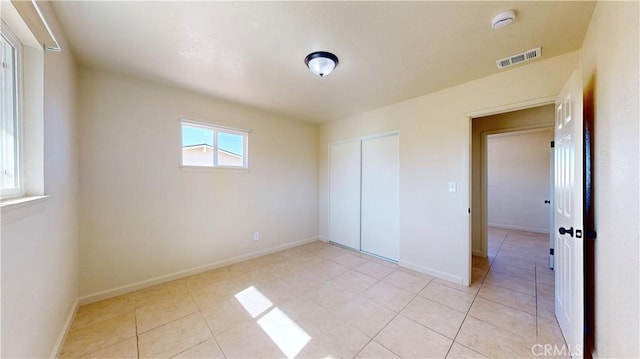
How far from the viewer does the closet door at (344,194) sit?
402 cm

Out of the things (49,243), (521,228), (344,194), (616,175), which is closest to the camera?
(616,175)

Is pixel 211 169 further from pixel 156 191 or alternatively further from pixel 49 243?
pixel 49 243

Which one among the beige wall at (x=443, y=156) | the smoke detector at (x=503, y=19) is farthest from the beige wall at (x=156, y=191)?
the smoke detector at (x=503, y=19)

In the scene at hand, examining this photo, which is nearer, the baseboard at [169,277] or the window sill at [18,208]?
the window sill at [18,208]

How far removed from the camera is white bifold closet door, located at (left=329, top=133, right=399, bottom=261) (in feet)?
11.6

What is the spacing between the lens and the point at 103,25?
66.5 inches

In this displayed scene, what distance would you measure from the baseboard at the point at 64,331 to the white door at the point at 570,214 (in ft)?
11.7

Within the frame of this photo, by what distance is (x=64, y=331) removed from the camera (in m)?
1.78

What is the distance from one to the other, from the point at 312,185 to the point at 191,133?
2.32 meters

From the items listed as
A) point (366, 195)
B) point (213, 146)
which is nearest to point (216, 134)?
point (213, 146)

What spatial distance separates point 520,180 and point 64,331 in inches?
323

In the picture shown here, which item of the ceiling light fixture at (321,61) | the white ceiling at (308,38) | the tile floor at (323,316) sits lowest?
the tile floor at (323,316)

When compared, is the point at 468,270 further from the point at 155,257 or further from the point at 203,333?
the point at 155,257

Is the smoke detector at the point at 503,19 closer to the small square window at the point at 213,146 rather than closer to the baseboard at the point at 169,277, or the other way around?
the small square window at the point at 213,146
